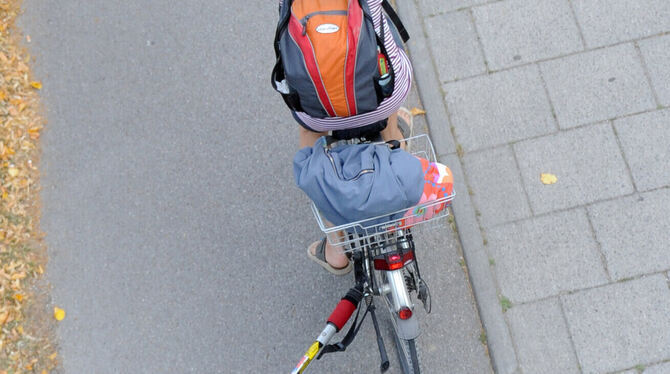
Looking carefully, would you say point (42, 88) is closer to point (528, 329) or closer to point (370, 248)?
point (370, 248)

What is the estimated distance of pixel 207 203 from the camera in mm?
3754

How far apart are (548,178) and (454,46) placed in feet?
3.77

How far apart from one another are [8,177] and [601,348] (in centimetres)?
405

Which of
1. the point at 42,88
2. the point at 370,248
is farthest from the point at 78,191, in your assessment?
the point at 370,248

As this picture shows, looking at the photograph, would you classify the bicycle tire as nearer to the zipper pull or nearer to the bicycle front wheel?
the bicycle front wheel

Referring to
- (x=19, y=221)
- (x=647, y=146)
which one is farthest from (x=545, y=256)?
(x=19, y=221)

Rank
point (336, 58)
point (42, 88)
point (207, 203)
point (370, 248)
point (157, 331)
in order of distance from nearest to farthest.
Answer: point (336, 58)
point (370, 248)
point (157, 331)
point (207, 203)
point (42, 88)

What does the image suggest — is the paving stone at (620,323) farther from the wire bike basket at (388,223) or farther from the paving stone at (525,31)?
the paving stone at (525,31)

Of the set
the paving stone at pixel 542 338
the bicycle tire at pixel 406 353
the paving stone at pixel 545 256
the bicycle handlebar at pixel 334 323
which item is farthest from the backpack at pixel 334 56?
the paving stone at pixel 542 338

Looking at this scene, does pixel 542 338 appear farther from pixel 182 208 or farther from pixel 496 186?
pixel 182 208

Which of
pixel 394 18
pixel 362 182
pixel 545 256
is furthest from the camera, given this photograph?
pixel 545 256

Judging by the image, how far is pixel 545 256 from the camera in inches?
136

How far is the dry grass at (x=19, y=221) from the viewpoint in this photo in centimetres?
353

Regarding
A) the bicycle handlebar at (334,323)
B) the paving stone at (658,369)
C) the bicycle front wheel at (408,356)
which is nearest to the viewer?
the bicycle handlebar at (334,323)
